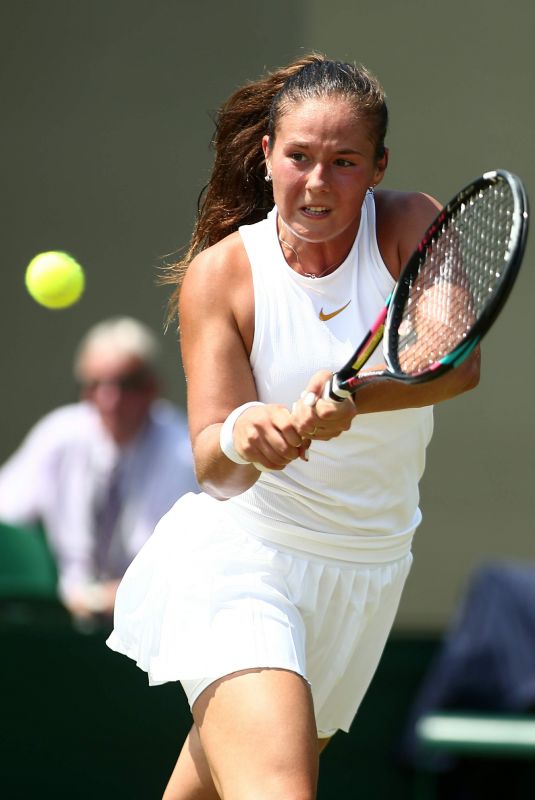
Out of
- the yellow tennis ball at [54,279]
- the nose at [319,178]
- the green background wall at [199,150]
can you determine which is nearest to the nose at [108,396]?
the green background wall at [199,150]

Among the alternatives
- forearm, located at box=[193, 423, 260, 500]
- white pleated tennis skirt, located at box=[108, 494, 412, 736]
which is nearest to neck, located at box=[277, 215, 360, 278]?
forearm, located at box=[193, 423, 260, 500]

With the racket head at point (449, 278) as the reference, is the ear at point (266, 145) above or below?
above

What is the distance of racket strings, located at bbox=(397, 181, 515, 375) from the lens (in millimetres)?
2617

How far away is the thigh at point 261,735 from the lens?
259 cm

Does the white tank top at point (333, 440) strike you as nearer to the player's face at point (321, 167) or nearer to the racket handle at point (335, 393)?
the player's face at point (321, 167)

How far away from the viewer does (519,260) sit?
2.35 metres

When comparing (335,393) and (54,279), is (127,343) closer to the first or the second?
(54,279)

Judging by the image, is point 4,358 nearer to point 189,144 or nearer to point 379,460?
point 189,144

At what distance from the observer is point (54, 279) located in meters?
3.46

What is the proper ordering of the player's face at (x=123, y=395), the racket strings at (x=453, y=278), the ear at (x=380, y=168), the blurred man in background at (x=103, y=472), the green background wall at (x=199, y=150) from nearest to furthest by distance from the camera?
the racket strings at (x=453, y=278), the ear at (x=380, y=168), the blurred man in background at (x=103, y=472), the player's face at (x=123, y=395), the green background wall at (x=199, y=150)

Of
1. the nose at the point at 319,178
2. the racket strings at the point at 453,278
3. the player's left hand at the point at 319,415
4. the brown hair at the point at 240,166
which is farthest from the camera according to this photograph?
the brown hair at the point at 240,166

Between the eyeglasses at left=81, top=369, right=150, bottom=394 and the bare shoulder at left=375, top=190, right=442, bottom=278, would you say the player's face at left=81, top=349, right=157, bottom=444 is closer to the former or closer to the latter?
the eyeglasses at left=81, top=369, right=150, bottom=394

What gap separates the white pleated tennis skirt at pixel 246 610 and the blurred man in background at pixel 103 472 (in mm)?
2497

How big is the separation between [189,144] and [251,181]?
405 cm
